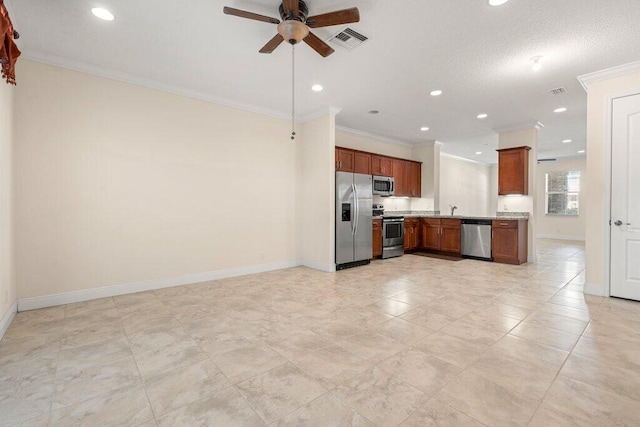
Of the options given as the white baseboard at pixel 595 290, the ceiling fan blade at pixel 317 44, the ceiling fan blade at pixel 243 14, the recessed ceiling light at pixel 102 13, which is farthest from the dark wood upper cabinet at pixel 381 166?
the recessed ceiling light at pixel 102 13

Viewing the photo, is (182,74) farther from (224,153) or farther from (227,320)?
(227,320)

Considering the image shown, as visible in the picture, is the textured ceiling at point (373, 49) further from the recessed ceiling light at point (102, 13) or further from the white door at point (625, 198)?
the white door at point (625, 198)

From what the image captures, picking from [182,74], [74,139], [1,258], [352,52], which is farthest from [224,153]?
[1,258]

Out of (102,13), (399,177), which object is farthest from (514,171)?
(102,13)

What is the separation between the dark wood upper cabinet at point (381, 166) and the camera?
6645 mm

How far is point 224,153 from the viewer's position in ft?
15.4

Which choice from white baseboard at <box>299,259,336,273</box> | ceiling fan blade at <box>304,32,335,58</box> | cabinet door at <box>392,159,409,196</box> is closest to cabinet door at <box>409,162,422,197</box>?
cabinet door at <box>392,159,409,196</box>

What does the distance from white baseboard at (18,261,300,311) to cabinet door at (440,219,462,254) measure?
161 inches

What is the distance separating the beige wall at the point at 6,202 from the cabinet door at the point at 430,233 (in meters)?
7.21

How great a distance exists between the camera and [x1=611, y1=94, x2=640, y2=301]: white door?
11.4 ft

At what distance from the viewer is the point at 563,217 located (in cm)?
970

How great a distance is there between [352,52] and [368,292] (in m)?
2.94

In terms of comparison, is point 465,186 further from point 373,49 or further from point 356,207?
point 373,49

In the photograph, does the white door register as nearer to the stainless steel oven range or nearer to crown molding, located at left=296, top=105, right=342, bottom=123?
the stainless steel oven range
